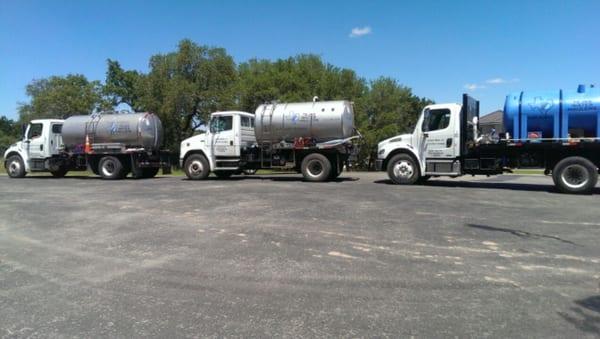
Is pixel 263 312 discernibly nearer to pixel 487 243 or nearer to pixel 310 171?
pixel 487 243

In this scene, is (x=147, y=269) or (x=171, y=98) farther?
(x=171, y=98)

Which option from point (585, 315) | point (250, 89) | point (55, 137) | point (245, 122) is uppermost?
point (250, 89)

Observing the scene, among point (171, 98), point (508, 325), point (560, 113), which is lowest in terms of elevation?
point (508, 325)

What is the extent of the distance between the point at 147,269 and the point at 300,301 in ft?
7.42

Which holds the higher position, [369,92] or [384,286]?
[369,92]

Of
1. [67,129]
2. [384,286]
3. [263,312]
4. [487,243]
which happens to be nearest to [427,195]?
[487,243]

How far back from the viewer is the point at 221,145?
20078 mm

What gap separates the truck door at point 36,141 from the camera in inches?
917

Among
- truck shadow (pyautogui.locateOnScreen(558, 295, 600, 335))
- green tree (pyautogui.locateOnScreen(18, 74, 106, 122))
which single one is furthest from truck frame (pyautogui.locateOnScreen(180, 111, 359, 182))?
green tree (pyautogui.locateOnScreen(18, 74, 106, 122))

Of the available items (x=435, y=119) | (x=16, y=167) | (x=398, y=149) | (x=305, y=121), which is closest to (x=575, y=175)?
(x=435, y=119)

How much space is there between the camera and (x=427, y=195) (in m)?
13.2

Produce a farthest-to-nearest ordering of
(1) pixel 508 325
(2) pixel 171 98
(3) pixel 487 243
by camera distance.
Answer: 1. (2) pixel 171 98
2. (3) pixel 487 243
3. (1) pixel 508 325

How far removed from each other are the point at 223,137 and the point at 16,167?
39.6ft

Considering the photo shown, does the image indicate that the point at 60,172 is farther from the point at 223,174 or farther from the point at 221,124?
the point at 221,124
